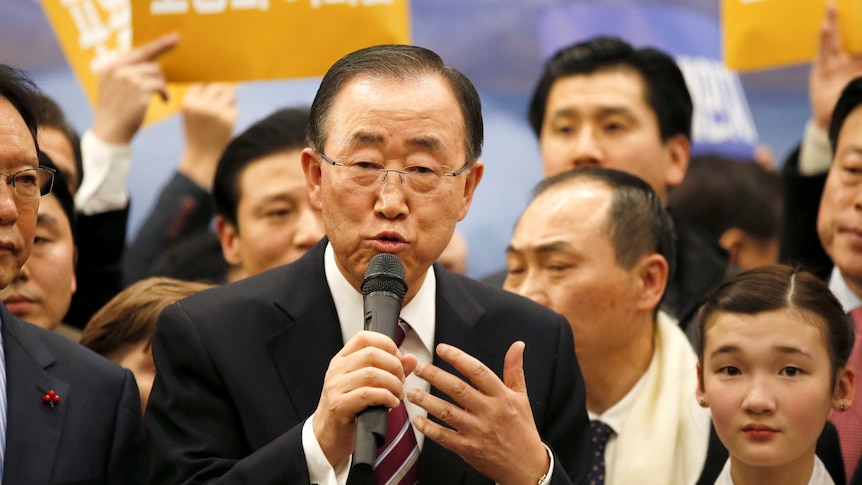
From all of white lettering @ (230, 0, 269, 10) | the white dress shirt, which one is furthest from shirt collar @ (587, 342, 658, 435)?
white lettering @ (230, 0, 269, 10)

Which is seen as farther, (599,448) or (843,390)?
(599,448)

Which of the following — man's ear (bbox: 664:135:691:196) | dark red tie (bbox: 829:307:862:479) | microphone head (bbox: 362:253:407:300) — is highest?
microphone head (bbox: 362:253:407:300)

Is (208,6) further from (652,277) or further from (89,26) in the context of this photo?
(652,277)

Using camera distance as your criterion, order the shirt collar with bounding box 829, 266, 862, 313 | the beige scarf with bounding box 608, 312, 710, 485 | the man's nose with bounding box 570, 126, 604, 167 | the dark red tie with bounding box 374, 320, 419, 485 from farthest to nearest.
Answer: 1. the man's nose with bounding box 570, 126, 604, 167
2. the shirt collar with bounding box 829, 266, 862, 313
3. the beige scarf with bounding box 608, 312, 710, 485
4. the dark red tie with bounding box 374, 320, 419, 485

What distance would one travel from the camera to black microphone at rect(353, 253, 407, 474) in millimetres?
2326

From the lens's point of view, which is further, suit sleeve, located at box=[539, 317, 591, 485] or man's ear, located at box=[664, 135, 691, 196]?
man's ear, located at box=[664, 135, 691, 196]

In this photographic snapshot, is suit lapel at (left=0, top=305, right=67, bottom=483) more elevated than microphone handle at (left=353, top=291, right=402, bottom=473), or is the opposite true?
microphone handle at (left=353, top=291, right=402, bottom=473)

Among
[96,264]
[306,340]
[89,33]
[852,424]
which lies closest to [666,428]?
[852,424]

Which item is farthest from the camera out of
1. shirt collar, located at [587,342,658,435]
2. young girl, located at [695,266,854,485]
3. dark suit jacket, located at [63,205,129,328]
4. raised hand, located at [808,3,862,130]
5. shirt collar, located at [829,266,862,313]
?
raised hand, located at [808,3,862,130]

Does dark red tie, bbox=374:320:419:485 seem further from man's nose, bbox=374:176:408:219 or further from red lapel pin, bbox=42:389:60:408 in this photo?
red lapel pin, bbox=42:389:60:408

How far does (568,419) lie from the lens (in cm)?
312

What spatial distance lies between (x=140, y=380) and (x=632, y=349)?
1.54 m

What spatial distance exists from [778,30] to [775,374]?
188 cm

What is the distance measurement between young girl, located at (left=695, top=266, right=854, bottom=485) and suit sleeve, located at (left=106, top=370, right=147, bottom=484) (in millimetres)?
1480
